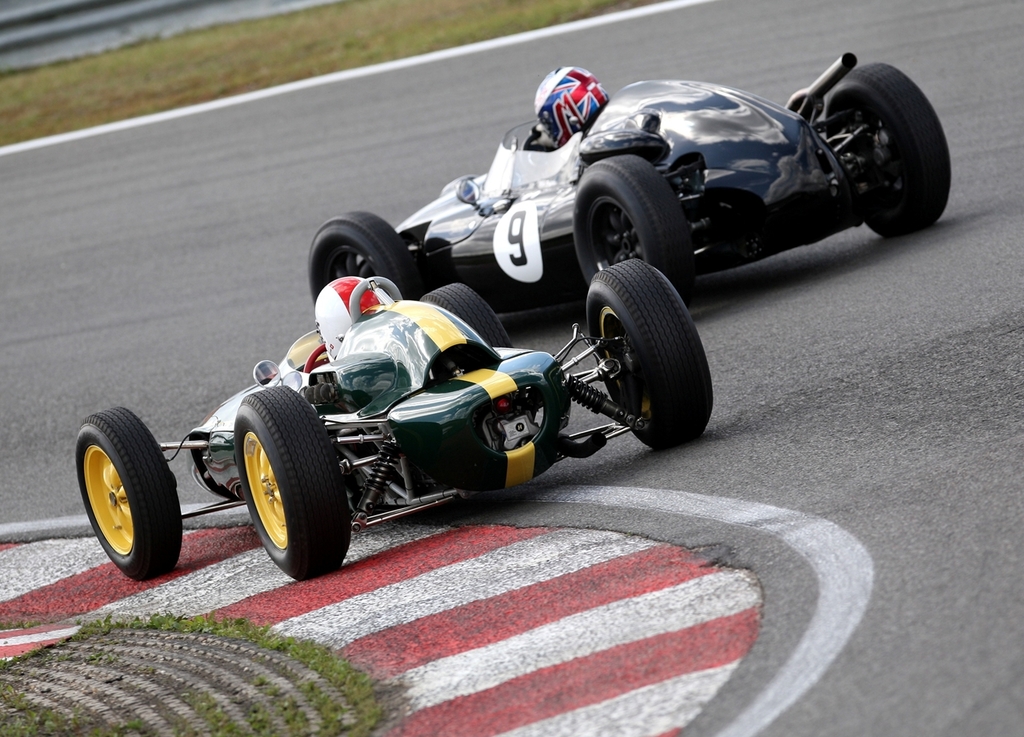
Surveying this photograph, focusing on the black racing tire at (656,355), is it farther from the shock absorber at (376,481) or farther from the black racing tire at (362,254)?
the black racing tire at (362,254)

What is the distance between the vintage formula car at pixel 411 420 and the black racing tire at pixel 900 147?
3156mm


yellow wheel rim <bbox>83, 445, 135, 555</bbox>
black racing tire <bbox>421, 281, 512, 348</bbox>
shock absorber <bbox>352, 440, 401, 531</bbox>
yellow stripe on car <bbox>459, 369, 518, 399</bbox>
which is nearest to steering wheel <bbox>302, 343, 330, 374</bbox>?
black racing tire <bbox>421, 281, 512, 348</bbox>

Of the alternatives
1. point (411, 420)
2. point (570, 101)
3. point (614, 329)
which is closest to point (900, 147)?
point (570, 101)

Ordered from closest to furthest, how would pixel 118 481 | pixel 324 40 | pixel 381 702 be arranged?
pixel 381 702
pixel 118 481
pixel 324 40

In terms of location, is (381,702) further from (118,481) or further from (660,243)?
(660,243)

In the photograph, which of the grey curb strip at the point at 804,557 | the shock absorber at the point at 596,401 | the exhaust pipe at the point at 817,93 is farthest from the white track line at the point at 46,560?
the exhaust pipe at the point at 817,93

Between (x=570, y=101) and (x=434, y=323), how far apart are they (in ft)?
11.6

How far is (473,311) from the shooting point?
6.91 meters

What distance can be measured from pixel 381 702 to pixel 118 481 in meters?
2.74

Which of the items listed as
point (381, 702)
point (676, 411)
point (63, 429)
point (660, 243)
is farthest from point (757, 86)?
point (381, 702)

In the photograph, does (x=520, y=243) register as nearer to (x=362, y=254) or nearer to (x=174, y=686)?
(x=362, y=254)

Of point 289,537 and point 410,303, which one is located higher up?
point 410,303

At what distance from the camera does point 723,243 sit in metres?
8.58

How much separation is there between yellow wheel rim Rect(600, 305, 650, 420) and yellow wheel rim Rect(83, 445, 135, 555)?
2.42 metres
